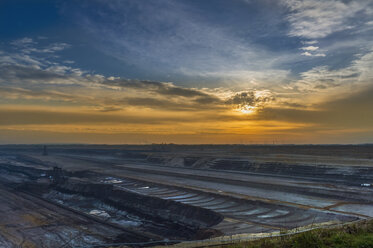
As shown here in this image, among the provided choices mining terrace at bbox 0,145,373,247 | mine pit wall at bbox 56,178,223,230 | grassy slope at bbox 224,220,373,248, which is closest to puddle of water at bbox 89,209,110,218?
mining terrace at bbox 0,145,373,247

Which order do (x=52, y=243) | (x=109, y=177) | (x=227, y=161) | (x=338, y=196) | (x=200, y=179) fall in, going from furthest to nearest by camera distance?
(x=227, y=161) → (x=109, y=177) → (x=200, y=179) → (x=338, y=196) → (x=52, y=243)

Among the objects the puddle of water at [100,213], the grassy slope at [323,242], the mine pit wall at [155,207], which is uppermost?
the grassy slope at [323,242]

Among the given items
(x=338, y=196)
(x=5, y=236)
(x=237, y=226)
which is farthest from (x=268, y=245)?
(x=338, y=196)

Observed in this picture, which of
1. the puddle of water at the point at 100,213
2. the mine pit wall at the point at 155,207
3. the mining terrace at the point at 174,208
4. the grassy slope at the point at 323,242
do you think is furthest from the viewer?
the puddle of water at the point at 100,213

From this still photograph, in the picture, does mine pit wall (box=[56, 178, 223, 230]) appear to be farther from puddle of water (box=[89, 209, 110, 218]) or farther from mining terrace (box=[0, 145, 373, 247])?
puddle of water (box=[89, 209, 110, 218])

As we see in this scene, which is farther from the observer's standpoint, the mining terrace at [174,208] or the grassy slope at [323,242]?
the mining terrace at [174,208]

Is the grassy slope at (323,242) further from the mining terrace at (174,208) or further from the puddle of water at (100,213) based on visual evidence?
the puddle of water at (100,213)

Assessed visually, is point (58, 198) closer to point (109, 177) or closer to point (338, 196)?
point (109, 177)

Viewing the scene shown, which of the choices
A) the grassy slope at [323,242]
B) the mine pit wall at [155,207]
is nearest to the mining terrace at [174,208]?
the mine pit wall at [155,207]
